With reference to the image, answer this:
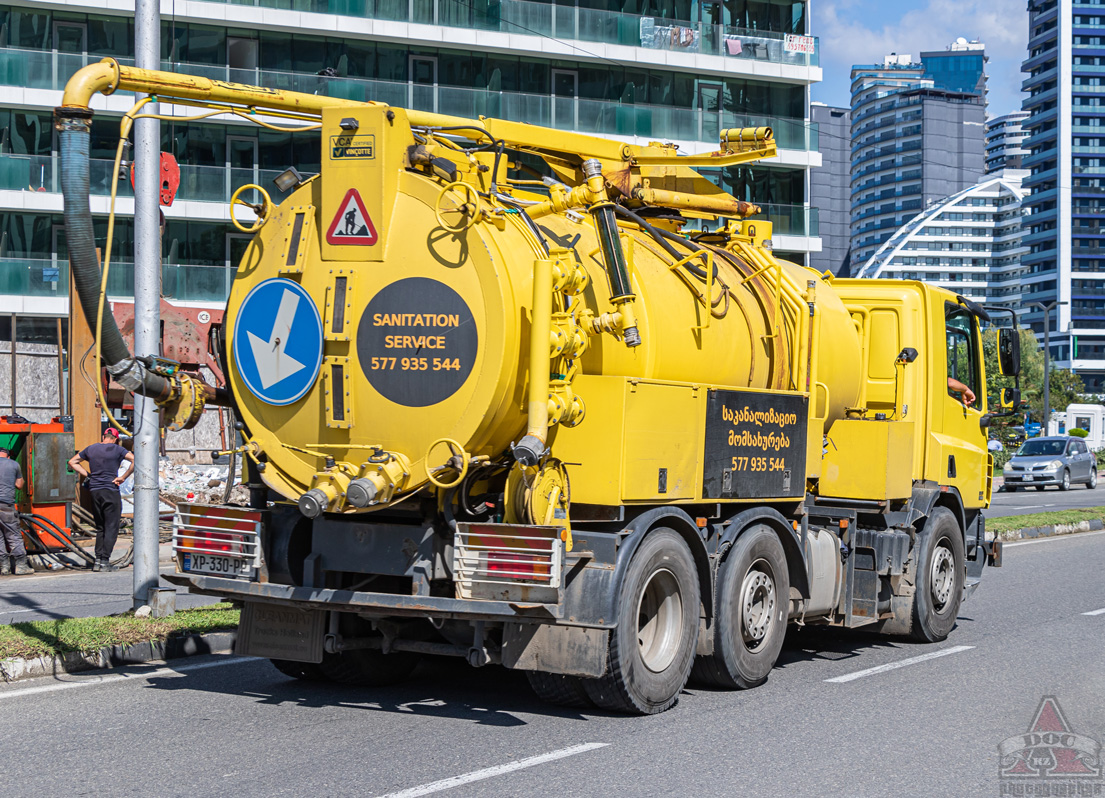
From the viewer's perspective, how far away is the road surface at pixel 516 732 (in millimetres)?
5863

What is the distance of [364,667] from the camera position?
26.8 feet

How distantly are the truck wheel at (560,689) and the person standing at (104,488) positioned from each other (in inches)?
381

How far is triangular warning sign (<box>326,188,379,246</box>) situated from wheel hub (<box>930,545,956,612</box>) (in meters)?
6.23

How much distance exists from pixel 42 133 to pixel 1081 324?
154 meters

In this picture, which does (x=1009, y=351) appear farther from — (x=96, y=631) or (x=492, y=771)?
(x=96, y=631)

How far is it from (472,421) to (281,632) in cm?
186

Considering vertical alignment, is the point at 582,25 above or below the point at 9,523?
above

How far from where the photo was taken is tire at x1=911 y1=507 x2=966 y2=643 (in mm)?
A: 10625

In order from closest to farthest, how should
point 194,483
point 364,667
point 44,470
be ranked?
point 364,667 → point 44,470 → point 194,483

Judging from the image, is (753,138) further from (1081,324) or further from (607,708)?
(1081,324)

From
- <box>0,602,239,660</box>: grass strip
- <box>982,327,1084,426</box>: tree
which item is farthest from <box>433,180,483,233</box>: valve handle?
<box>982,327,1084,426</box>: tree

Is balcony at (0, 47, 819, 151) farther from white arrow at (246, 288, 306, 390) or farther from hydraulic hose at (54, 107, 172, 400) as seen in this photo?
white arrow at (246, 288, 306, 390)

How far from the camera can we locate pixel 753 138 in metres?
9.62

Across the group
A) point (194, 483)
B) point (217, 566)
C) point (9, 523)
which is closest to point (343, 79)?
point (194, 483)
